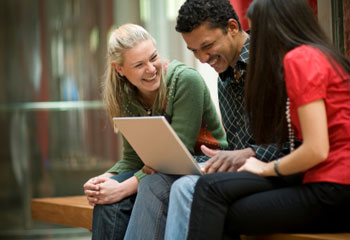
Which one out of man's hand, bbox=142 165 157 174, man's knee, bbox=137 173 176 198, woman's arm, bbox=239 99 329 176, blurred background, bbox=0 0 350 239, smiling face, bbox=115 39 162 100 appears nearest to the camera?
woman's arm, bbox=239 99 329 176

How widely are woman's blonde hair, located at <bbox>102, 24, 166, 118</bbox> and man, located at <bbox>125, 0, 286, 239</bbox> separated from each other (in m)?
0.21

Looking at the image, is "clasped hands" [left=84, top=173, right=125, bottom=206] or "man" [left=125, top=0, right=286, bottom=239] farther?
"clasped hands" [left=84, top=173, right=125, bottom=206]

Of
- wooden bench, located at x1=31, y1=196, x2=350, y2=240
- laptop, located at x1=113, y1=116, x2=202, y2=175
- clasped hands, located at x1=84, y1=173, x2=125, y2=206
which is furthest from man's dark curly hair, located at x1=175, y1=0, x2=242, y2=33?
wooden bench, located at x1=31, y1=196, x2=350, y2=240

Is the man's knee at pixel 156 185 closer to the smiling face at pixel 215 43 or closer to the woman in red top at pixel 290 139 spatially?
the woman in red top at pixel 290 139

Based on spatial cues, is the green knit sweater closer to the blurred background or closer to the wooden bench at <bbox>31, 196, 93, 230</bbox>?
the wooden bench at <bbox>31, 196, 93, 230</bbox>

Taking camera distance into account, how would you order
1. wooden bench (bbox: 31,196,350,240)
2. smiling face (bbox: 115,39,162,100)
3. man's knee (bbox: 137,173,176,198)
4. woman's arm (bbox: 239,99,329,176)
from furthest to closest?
wooden bench (bbox: 31,196,350,240), smiling face (bbox: 115,39,162,100), man's knee (bbox: 137,173,176,198), woman's arm (bbox: 239,99,329,176)

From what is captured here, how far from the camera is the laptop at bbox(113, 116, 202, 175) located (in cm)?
155

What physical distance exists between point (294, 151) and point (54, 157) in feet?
9.29

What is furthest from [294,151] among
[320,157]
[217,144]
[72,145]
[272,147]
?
[72,145]

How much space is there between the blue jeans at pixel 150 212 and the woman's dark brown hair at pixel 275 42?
1.37ft

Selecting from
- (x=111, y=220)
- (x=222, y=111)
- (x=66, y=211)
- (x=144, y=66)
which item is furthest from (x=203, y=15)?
(x=66, y=211)

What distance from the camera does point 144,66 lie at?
1949 mm

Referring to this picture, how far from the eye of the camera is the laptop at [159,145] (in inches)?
60.9

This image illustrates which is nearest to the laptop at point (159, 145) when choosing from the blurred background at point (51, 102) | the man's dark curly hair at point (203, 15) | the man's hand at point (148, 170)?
the man's hand at point (148, 170)
